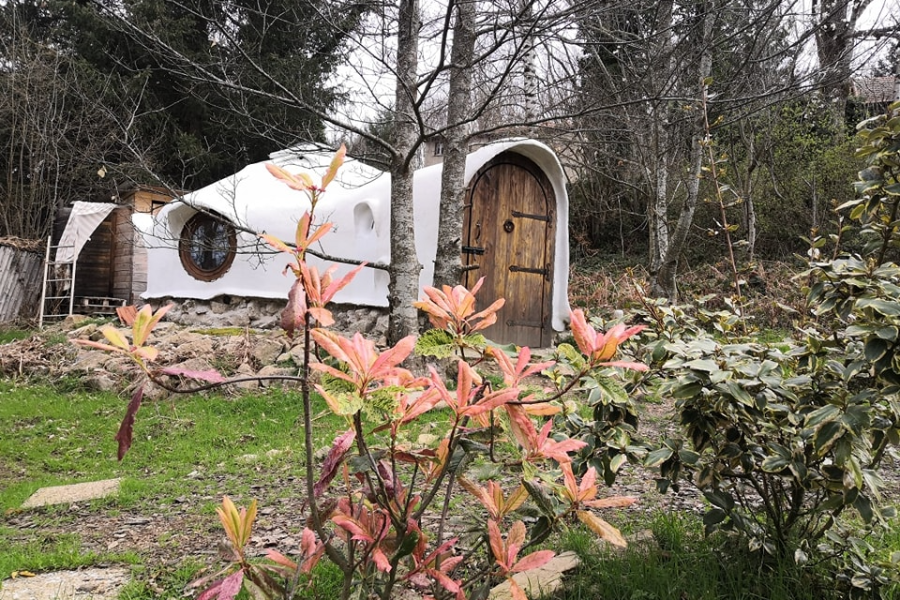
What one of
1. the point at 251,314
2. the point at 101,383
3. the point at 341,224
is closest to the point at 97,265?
the point at 251,314

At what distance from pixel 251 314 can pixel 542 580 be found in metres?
7.86

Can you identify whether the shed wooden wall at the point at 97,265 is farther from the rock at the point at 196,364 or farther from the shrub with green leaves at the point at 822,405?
the shrub with green leaves at the point at 822,405

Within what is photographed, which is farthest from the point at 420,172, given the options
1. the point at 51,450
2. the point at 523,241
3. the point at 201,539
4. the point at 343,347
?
the point at 343,347

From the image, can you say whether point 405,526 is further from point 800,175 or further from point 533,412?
point 800,175

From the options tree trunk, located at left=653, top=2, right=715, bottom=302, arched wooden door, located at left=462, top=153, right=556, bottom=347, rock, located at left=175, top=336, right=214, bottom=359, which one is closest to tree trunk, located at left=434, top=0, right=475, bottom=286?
arched wooden door, located at left=462, top=153, right=556, bottom=347

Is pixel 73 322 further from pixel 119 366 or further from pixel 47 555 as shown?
pixel 47 555

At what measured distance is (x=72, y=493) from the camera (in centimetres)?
334

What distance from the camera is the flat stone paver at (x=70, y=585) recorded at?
1987mm

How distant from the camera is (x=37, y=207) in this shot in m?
A: 13.1

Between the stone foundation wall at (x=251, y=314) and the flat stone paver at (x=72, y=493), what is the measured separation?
3958mm

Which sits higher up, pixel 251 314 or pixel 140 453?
pixel 251 314

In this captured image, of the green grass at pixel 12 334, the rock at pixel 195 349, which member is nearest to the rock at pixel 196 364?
the rock at pixel 195 349

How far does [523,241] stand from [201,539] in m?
5.54

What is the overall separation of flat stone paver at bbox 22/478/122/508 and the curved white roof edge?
2.60 metres
